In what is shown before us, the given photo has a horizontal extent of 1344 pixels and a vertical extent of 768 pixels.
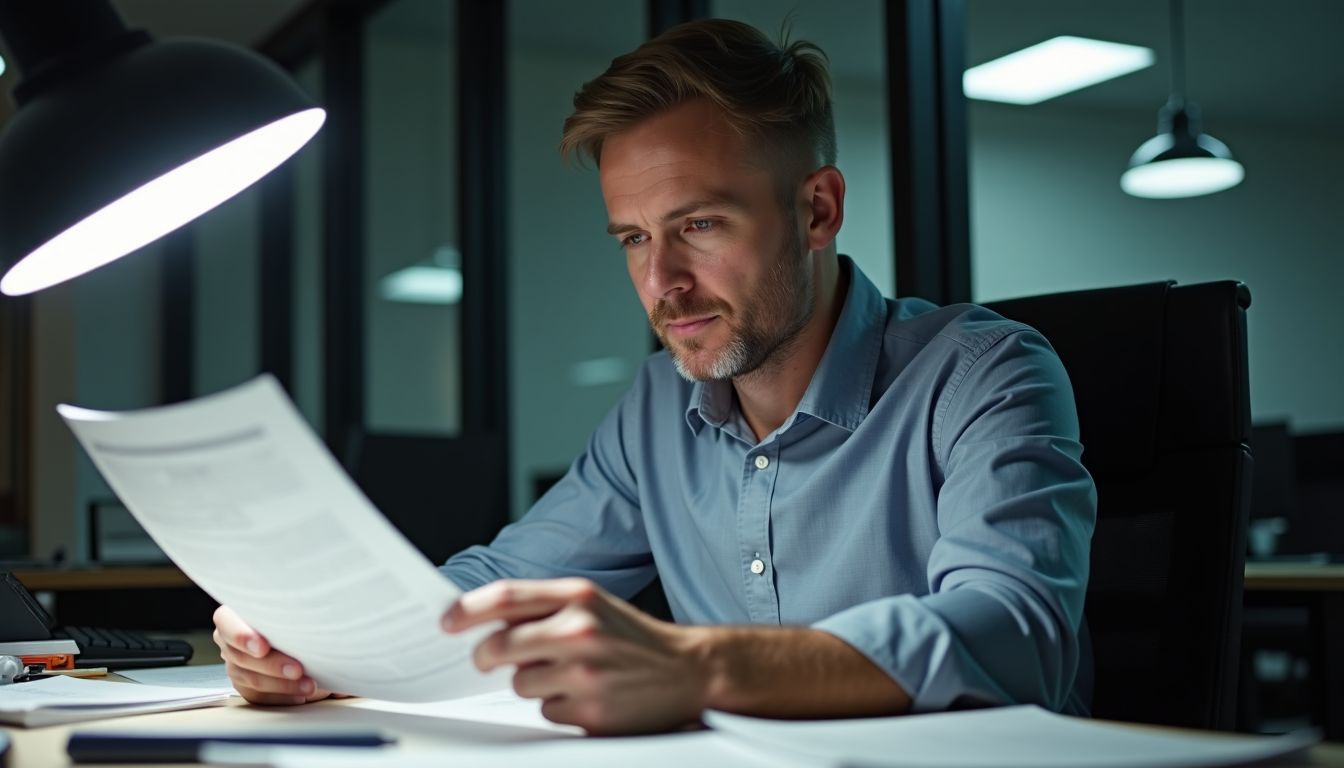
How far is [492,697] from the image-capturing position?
100 cm

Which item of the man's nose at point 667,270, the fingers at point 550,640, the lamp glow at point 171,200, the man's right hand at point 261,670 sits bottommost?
the man's right hand at point 261,670

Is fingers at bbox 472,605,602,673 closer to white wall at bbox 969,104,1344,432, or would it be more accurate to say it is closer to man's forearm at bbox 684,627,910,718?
man's forearm at bbox 684,627,910,718

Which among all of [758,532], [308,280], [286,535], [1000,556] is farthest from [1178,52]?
[286,535]

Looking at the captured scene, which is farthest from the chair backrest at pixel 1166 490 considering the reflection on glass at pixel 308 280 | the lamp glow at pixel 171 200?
the reflection on glass at pixel 308 280

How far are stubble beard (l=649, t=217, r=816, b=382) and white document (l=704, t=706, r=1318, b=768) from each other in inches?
25.6

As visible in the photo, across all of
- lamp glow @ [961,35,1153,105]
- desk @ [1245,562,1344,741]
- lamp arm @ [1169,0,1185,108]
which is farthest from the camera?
lamp arm @ [1169,0,1185,108]

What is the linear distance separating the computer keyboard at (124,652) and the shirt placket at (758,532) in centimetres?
59

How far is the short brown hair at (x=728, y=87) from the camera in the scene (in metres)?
1.38

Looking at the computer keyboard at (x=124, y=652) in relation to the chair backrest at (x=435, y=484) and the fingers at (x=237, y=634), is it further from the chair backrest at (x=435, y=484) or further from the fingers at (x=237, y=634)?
the chair backrest at (x=435, y=484)

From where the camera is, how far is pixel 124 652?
1352mm

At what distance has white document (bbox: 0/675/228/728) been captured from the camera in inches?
35.4

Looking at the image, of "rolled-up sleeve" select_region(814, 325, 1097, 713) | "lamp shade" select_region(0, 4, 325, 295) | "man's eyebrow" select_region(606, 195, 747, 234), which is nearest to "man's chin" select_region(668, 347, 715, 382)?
"man's eyebrow" select_region(606, 195, 747, 234)

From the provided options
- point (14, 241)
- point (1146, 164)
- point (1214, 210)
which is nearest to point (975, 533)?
point (14, 241)

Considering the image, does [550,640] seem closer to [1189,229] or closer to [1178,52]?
[1178,52]
